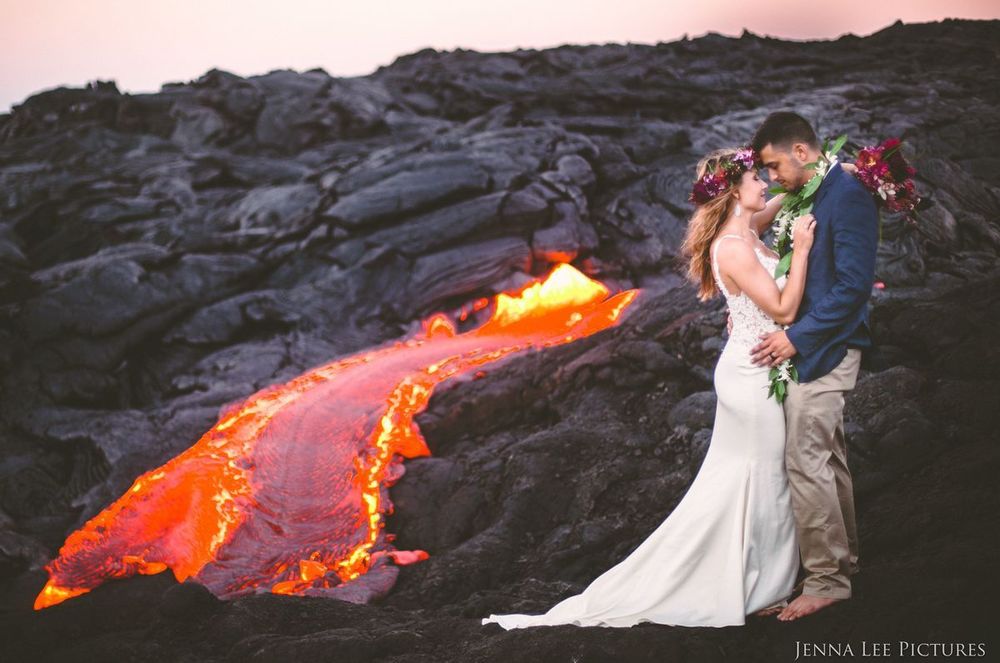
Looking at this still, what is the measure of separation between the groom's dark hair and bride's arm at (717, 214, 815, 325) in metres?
0.48

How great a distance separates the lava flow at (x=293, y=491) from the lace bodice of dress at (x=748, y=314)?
18.1 ft

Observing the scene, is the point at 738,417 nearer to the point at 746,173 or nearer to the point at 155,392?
the point at 746,173

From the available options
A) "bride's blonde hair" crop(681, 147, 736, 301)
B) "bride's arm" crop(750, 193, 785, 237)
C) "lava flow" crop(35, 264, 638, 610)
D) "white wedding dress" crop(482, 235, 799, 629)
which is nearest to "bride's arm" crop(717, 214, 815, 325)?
"white wedding dress" crop(482, 235, 799, 629)

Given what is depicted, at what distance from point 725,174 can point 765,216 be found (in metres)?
0.58

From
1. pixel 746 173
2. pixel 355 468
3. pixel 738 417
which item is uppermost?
pixel 746 173

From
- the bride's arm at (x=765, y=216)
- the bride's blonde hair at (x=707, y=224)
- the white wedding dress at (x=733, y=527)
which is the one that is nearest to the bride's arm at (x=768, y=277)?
the white wedding dress at (x=733, y=527)

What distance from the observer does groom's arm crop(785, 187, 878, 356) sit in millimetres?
4051

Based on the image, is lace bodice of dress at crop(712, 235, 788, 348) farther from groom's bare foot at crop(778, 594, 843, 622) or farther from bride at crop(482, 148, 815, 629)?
groom's bare foot at crop(778, 594, 843, 622)

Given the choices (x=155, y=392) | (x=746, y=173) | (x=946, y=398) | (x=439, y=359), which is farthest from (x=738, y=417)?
(x=155, y=392)

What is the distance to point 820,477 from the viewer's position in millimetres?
4176

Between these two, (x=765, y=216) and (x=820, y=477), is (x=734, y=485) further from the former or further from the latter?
(x=765, y=216)

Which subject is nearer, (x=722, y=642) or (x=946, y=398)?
(x=722, y=642)

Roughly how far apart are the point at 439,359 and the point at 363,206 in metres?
5.41

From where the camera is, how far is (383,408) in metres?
12.5
